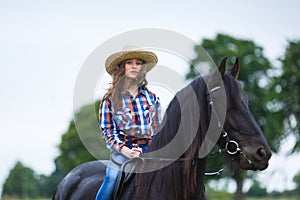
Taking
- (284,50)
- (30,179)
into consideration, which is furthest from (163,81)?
(30,179)

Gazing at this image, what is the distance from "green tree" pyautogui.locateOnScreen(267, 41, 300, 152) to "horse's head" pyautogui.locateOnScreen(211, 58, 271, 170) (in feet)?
90.0

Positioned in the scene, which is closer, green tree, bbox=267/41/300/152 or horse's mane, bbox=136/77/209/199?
horse's mane, bbox=136/77/209/199

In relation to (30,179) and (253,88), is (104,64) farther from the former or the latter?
(30,179)

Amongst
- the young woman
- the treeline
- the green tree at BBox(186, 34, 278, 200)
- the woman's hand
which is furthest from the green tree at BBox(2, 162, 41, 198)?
the woman's hand

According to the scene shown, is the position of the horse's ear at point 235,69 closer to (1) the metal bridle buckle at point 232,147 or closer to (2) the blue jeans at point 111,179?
(1) the metal bridle buckle at point 232,147

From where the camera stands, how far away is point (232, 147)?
18.7ft

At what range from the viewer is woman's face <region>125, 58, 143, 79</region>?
21.3 ft

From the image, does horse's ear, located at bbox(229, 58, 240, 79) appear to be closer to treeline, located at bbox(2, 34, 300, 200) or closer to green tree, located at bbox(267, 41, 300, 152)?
treeline, located at bbox(2, 34, 300, 200)

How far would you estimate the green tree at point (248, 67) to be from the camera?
139 feet

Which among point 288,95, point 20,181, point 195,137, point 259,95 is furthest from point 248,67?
point 20,181

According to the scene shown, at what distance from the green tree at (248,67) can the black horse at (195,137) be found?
109ft

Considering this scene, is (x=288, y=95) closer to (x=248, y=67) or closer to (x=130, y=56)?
(x=248, y=67)

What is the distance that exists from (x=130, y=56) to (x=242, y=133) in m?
1.78

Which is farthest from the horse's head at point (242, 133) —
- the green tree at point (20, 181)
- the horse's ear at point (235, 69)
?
the green tree at point (20, 181)
